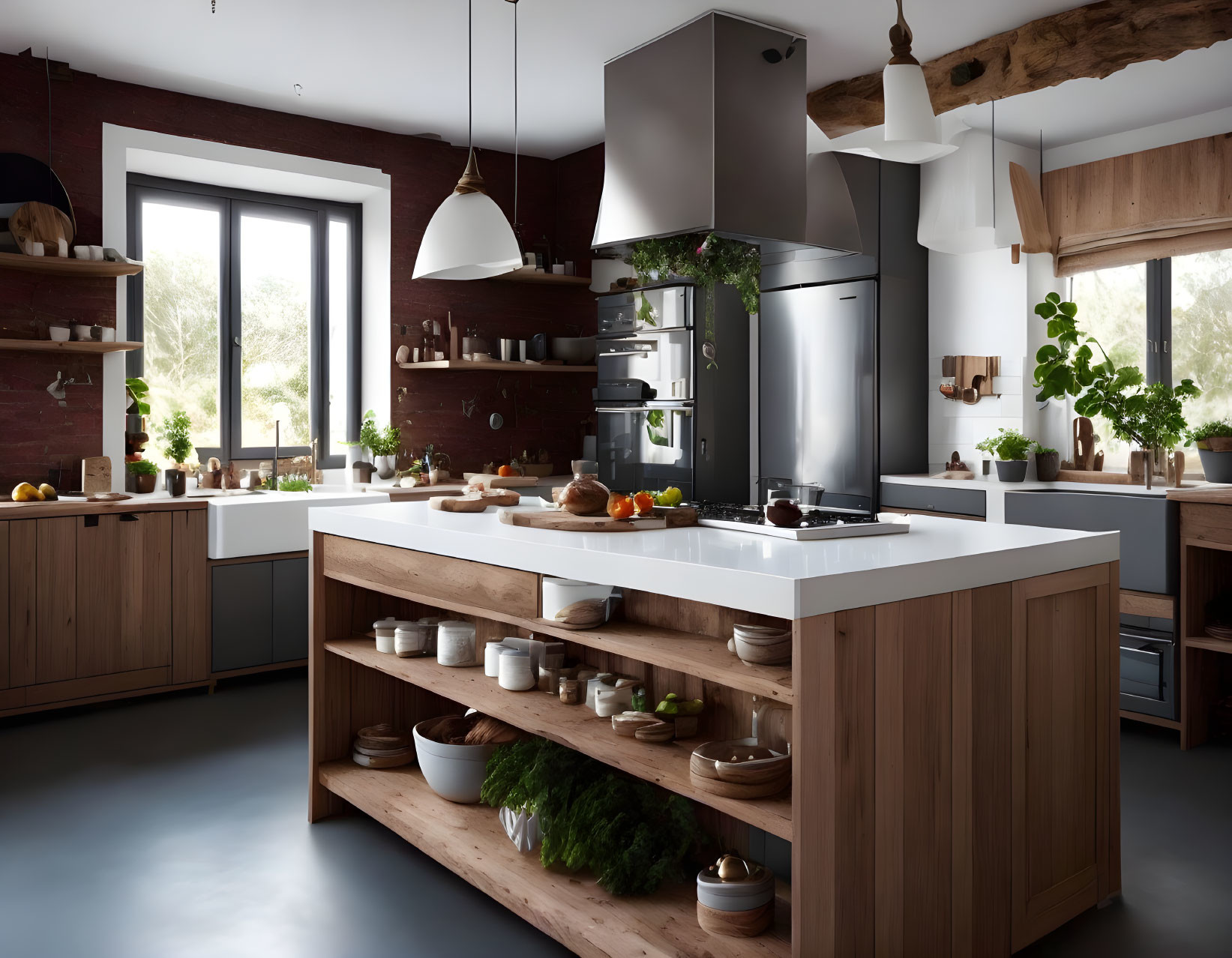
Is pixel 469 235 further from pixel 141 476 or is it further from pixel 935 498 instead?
pixel 935 498

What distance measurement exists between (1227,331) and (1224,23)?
75.6 inches

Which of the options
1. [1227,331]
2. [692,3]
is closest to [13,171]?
[692,3]

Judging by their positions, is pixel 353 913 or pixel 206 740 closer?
pixel 353 913

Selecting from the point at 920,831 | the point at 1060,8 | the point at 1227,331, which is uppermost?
the point at 1060,8

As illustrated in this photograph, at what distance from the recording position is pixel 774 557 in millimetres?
2148

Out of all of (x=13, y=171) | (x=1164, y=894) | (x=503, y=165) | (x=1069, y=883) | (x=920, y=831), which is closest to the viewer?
(x=920, y=831)

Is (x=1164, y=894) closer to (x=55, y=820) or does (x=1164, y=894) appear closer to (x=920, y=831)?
(x=920, y=831)

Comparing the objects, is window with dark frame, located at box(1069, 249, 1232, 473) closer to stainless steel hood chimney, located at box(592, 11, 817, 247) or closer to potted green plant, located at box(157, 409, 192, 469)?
stainless steel hood chimney, located at box(592, 11, 817, 247)

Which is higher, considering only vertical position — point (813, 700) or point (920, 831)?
point (813, 700)

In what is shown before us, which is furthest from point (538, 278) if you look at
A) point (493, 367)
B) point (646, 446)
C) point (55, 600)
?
point (55, 600)

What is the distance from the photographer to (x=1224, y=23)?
3.57 metres

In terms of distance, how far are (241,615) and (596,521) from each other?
288cm

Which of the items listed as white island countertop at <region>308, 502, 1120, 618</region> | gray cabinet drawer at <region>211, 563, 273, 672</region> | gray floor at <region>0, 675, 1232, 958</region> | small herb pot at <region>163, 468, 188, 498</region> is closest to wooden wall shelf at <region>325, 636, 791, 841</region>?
white island countertop at <region>308, 502, 1120, 618</region>

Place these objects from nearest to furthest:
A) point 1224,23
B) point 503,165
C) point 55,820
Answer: point 55,820
point 1224,23
point 503,165
